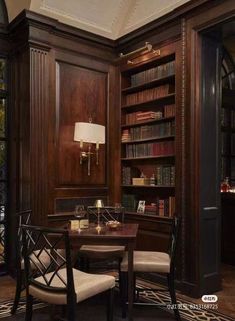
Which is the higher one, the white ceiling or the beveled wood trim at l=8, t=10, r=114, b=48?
the white ceiling

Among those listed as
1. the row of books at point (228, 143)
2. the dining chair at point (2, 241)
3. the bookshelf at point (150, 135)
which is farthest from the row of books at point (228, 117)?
the dining chair at point (2, 241)

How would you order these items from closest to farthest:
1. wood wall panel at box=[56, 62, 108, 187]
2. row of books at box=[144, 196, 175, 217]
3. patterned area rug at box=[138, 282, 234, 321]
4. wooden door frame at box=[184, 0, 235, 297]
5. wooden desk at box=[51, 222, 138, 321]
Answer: wooden desk at box=[51, 222, 138, 321]
patterned area rug at box=[138, 282, 234, 321]
wooden door frame at box=[184, 0, 235, 297]
row of books at box=[144, 196, 175, 217]
wood wall panel at box=[56, 62, 108, 187]

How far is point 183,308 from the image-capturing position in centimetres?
310

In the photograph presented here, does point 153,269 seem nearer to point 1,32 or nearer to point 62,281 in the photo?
point 62,281

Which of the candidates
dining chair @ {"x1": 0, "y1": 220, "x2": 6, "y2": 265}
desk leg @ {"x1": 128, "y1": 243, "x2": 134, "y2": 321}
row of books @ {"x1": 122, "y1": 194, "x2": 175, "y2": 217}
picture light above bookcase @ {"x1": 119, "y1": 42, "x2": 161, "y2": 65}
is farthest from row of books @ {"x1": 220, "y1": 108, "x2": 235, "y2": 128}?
dining chair @ {"x1": 0, "y1": 220, "x2": 6, "y2": 265}

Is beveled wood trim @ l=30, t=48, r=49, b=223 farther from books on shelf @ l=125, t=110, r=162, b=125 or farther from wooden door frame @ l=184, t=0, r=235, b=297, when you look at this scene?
wooden door frame @ l=184, t=0, r=235, b=297

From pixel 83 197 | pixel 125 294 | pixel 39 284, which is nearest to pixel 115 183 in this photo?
pixel 83 197

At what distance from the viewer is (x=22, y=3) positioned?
375 cm

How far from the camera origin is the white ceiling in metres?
3.78

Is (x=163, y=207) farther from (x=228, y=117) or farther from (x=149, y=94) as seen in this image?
(x=228, y=117)

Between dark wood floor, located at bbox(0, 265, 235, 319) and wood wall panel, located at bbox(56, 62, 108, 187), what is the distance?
4.15 feet

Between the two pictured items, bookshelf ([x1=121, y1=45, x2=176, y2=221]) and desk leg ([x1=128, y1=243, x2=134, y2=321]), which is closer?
desk leg ([x1=128, y1=243, x2=134, y2=321])

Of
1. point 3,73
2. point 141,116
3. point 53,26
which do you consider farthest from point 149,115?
point 3,73

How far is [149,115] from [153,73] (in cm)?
53
